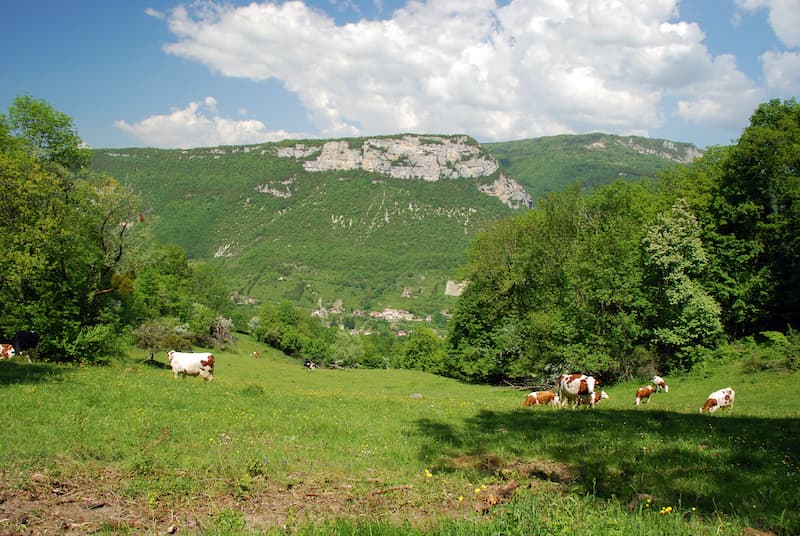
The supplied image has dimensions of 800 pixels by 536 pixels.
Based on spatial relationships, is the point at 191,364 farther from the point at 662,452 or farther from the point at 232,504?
the point at 662,452

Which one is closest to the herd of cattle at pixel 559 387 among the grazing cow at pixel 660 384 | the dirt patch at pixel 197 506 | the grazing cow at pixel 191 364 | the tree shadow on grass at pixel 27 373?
the grazing cow at pixel 191 364

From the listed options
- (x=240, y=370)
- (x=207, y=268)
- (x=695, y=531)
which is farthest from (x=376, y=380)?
(x=207, y=268)

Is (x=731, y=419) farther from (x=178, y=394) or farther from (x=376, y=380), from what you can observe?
(x=376, y=380)

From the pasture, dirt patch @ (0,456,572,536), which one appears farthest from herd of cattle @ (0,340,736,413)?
dirt patch @ (0,456,572,536)

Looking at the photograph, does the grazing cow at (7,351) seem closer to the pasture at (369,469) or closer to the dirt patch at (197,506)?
the pasture at (369,469)

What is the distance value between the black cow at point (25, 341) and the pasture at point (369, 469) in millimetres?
9431

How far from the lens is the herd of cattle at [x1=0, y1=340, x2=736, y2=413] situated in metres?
20.9

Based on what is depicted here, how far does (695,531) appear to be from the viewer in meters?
5.15

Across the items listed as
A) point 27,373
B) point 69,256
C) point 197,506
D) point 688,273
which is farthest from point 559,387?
point 69,256

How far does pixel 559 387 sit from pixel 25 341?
25.4 metres

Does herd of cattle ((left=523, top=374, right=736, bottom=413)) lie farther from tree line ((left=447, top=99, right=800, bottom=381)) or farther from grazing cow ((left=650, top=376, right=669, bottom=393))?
tree line ((left=447, top=99, right=800, bottom=381))

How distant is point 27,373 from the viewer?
16688 mm

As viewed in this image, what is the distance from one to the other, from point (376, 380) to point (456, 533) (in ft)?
141

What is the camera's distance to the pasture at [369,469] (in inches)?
222
